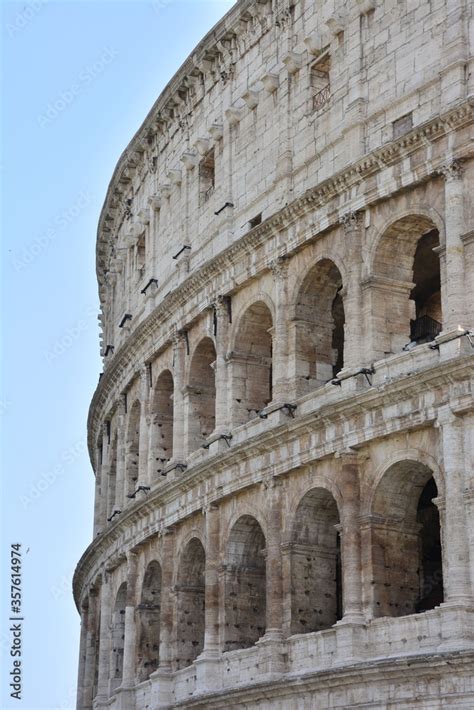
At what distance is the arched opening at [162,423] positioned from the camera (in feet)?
111

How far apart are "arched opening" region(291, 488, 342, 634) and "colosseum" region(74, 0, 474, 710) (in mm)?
40

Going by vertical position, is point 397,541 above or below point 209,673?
above

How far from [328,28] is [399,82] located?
2828mm

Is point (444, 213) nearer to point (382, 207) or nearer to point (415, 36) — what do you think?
point (382, 207)

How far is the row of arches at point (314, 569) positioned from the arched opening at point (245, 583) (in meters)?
0.02

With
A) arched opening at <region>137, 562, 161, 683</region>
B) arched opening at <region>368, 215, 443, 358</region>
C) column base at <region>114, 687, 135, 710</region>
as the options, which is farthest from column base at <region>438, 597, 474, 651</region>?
column base at <region>114, 687, 135, 710</region>

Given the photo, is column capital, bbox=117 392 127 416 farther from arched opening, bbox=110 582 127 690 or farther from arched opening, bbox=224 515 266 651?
arched opening, bbox=224 515 266 651

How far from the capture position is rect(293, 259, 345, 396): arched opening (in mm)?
27375

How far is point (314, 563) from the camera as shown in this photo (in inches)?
1031

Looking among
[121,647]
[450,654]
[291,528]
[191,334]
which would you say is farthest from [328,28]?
[121,647]

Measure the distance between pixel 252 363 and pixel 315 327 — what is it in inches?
93.3

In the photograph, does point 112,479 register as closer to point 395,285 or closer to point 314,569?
point 314,569

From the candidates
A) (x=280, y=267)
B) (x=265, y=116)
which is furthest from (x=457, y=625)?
(x=265, y=116)

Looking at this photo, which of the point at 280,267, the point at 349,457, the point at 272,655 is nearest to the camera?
the point at 349,457
